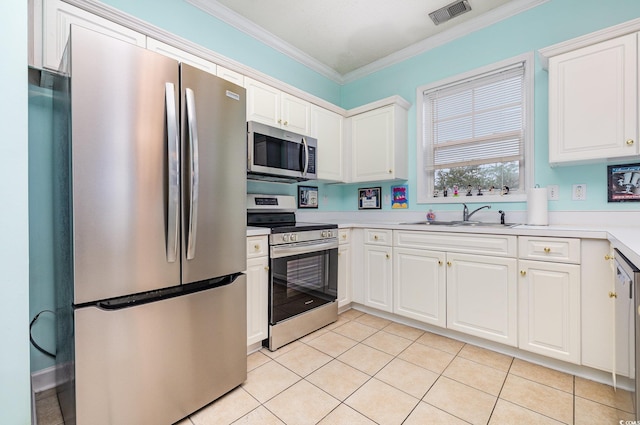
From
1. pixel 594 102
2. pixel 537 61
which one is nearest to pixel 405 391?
pixel 594 102

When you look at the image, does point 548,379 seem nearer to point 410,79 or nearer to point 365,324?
point 365,324

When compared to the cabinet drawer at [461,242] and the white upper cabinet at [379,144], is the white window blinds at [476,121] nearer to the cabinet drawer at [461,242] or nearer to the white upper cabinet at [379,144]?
the white upper cabinet at [379,144]

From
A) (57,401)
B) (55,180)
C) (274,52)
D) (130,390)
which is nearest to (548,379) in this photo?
(130,390)

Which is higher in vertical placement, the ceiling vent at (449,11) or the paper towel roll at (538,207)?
the ceiling vent at (449,11)

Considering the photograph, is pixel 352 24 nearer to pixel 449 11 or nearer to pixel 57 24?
pixel 449 11

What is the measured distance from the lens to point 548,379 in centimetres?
177

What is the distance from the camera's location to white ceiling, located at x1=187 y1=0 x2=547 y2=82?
246 centimetres

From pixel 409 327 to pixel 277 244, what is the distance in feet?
4.82

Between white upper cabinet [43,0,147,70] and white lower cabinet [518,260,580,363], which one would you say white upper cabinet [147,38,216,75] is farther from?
white lower cabinet [518,260,580,363]

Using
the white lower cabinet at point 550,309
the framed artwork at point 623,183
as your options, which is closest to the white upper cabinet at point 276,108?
the white lower cabinet at point 550,309

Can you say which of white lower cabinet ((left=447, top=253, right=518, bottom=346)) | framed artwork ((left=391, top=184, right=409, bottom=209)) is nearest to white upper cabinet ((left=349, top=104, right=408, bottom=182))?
framed artwork ((left=391, top=184, right=409, bottom=209))

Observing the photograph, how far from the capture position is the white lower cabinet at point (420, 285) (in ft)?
7.65

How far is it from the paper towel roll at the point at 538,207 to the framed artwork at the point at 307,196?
2076 millimetres

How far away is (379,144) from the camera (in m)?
3.07
